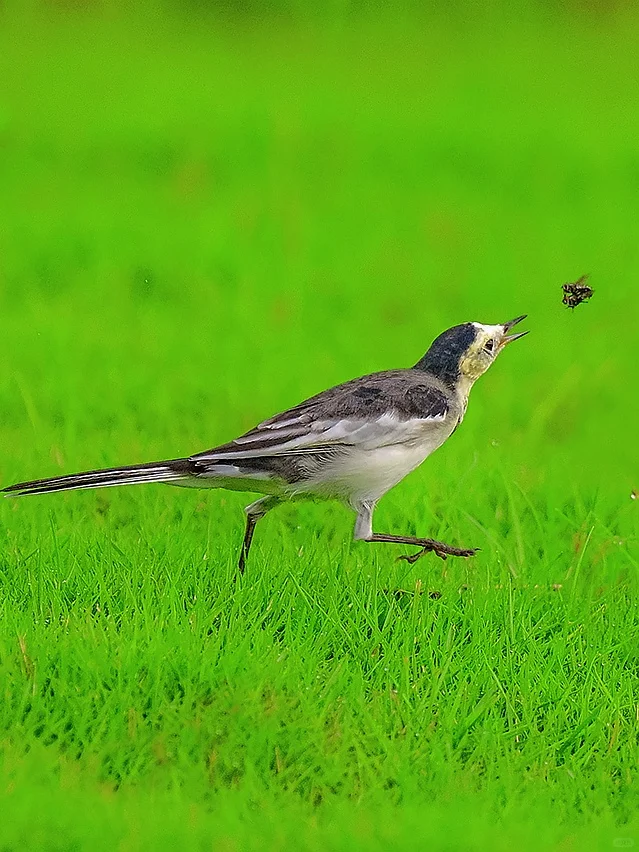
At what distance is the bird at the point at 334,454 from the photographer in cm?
523

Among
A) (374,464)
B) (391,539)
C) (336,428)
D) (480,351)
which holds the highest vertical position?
(480,351)

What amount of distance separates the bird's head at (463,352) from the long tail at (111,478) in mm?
1134

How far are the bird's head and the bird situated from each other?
0.21 m

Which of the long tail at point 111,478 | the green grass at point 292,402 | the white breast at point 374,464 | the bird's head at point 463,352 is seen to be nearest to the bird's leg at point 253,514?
the green grass at point 292,402

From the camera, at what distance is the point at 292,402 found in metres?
7.89

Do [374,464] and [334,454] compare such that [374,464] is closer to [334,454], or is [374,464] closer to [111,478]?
[334,454]

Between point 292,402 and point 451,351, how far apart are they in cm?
232

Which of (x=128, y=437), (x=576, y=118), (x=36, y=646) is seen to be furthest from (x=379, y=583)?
(x=576, y=118)

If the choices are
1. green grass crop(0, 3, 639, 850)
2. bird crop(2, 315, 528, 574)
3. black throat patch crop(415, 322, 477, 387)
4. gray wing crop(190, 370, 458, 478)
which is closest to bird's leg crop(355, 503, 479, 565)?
bird crop(2, 315, 528, 574)

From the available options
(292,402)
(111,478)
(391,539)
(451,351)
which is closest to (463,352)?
(451,351)

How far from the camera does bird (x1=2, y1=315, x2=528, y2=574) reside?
523 cm

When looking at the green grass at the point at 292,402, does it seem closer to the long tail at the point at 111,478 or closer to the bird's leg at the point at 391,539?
the bird's leg at the point at 391,539

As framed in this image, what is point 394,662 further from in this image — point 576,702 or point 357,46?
point 357,46

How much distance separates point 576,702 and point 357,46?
46.0ft
